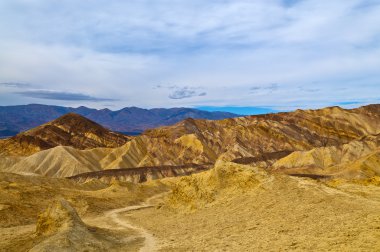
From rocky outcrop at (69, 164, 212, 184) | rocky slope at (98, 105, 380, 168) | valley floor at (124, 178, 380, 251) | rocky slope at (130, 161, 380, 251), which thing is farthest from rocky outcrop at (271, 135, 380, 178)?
valley floor at (124, 178, 380, 251)

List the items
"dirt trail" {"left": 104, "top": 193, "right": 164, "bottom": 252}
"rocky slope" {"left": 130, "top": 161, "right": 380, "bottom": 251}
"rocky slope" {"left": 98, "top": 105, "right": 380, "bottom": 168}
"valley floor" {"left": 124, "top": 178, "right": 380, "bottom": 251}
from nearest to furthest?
"valley floor" {"left": 124, "top": 178, "right": 380, "bottom": 251}
"rocky slope" {"left": 130, "top": 161, "right": 380, "bottom": 251}
"dirt trail" {"left": 104, "top": 193, "right": 164, "bottom": 252}
"rocky slope" {"left": 98, "top": 105, "right": 380, "bottom": 168}

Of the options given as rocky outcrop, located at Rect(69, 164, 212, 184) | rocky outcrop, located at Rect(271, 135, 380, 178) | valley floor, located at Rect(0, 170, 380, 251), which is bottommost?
rocky outcrop, located at Rect(69, 164, 212, 184)

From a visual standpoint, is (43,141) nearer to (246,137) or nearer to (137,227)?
(246,137)

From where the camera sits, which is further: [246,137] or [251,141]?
[246,137]

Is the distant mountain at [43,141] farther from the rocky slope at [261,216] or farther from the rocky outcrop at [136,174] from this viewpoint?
the rocky slope at [261,216]

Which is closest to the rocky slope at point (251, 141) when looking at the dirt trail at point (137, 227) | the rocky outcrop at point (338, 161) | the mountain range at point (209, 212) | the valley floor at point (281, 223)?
the rocky outcrop at point (338, 161)

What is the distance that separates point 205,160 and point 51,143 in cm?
8037

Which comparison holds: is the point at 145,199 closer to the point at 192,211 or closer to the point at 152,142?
the point at 192,211

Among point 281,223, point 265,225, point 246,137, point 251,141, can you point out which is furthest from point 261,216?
point 246,137

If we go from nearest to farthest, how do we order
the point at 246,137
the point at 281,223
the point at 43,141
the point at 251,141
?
the point at 281,223 < the point at 251,141 < the point at 246,137 < the point at 43,141

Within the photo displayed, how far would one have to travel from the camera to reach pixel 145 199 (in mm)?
66188

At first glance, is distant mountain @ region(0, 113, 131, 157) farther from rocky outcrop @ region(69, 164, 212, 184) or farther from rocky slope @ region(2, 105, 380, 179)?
rocky outcrop @ region(69, 164, 212, 184)

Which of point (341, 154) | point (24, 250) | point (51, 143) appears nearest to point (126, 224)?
point (24, 250)

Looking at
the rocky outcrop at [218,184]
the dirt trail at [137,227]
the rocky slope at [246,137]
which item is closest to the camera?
the dirt trail at [137,227]
